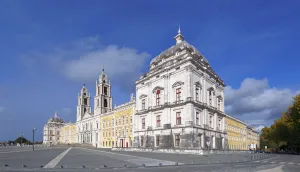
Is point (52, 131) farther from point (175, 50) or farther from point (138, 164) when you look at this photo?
point (138, 164)

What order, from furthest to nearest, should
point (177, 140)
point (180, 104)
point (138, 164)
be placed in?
point (180, 104)
point (177, 140)
point (138, 164)

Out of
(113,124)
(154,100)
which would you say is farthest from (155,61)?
(113,124)

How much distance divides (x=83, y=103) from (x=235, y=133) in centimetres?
6281

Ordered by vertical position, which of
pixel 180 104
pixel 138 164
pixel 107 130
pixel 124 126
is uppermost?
pixel 180 104

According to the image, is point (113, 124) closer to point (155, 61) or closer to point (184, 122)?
point (155, 61)

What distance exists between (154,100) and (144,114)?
12.3 ft

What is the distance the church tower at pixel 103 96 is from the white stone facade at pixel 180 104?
3817cm

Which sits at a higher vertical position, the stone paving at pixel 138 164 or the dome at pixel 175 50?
the dome at pixel 175 50

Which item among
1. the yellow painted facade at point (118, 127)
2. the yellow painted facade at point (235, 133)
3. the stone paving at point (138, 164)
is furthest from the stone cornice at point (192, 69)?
the yellow painted facade at point (235, 133)

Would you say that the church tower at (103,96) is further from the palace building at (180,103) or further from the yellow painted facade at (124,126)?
the palace building at (180,103)

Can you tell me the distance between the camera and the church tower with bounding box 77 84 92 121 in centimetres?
10169

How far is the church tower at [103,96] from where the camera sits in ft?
276

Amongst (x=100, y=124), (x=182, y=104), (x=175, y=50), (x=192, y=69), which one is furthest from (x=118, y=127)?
(x=192, y=69)

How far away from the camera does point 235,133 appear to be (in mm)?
70688
